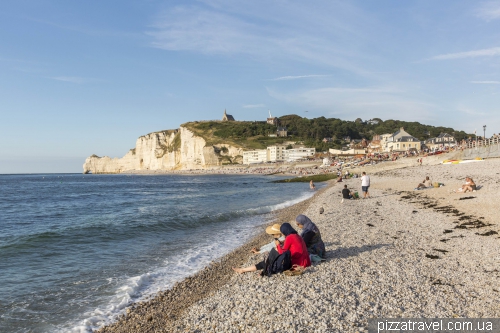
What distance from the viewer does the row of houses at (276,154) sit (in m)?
116

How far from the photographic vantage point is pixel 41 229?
1688cm

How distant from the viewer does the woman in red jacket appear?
7.37m

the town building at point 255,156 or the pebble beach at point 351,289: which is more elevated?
the town building at point 255,156

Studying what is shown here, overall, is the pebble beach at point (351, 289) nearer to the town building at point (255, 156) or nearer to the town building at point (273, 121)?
the town building at point (255, 156)

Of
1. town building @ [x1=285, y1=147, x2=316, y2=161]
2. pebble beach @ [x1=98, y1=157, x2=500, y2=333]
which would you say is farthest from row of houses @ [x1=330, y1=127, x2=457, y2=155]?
pebble beach @ [x1=98, y1=157, x2=500, y2=333]

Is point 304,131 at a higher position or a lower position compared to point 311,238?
higher

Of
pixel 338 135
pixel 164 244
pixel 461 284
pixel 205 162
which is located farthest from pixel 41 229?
pixel 338 135

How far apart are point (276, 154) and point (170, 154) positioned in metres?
48.8

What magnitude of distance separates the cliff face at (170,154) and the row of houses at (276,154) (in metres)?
6.88

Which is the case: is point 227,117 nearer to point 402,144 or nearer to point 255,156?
point 255,156

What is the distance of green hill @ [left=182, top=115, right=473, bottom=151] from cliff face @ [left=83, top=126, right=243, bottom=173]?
15.0 ft

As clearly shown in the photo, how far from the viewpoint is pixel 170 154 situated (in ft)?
469

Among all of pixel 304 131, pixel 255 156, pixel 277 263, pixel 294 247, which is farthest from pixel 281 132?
pixel 277 263

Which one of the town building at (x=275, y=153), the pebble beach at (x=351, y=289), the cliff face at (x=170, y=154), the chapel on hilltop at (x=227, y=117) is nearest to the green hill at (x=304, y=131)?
the cliff face at (x=170, y=154)
